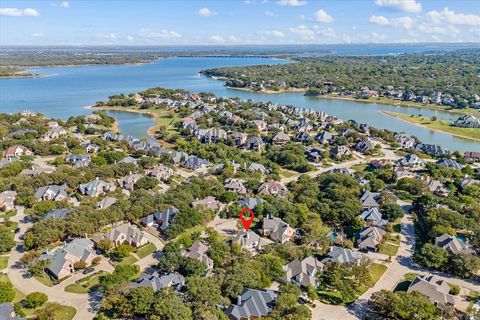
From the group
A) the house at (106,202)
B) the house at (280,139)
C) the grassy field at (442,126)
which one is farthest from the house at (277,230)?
the grassy field at (442,126)

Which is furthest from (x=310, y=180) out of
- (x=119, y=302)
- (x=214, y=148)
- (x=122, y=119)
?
(x=122, y=119)

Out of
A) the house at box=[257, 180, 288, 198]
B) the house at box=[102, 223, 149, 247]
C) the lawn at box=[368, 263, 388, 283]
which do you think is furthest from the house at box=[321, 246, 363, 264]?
the house at box=[102, 223, 149, 247]

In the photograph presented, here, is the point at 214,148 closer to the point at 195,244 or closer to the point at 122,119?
the point at 195,244

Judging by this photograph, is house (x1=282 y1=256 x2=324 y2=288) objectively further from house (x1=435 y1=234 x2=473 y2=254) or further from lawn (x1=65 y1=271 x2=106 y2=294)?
lawn (x1=65 y1=271 x2=106 y2=294)

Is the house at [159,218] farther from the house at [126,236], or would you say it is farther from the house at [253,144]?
the house at [253,144]

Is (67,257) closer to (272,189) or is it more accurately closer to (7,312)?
(7,312)

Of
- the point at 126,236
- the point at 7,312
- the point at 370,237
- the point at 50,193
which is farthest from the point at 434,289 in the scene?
the point at 50,193

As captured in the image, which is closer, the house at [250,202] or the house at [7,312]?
the house at [7,312]
